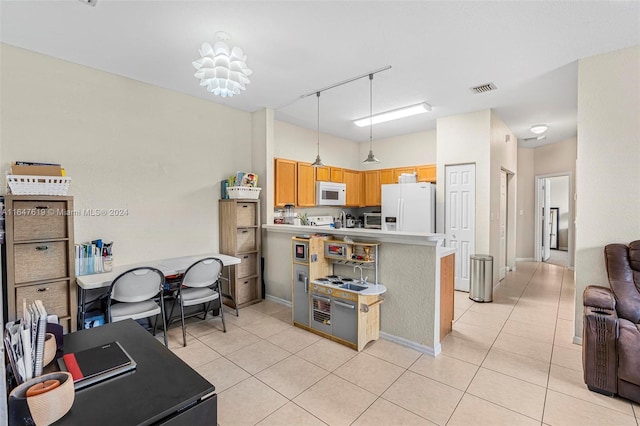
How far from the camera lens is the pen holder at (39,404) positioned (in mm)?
859

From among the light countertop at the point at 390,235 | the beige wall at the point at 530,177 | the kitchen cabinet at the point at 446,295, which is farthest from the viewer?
the beige wall at the point at 530,177

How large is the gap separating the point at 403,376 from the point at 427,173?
4000mm

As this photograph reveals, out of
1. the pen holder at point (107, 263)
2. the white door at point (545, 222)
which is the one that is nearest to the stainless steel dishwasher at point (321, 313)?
the pen holder at point (107, 263)

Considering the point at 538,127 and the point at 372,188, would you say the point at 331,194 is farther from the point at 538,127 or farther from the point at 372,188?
the point at 538,127

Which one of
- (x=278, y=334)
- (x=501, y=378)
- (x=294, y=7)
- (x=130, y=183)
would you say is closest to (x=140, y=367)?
(x=278, y=334)

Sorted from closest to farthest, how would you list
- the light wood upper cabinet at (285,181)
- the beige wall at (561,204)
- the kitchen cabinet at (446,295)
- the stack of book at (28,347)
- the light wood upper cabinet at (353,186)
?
the stack of book at (28,347) → the kitchen cabinet at (446,295) → the light wood upper cabinet at (285,181) → the light wood upper cabinet at (353,186) → the beige wall at (561,204)

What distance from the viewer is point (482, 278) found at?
4.29 m

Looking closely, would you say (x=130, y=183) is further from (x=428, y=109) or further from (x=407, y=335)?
(x=428, y=109)

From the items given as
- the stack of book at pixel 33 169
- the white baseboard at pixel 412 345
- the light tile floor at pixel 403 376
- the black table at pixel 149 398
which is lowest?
the light tile floor at pixel 403 376

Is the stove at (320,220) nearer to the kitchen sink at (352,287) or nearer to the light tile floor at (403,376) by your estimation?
the light tile floor at (403,376)

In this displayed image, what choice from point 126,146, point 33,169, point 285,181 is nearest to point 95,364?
point 33,169

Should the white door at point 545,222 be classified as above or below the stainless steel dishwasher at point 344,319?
above

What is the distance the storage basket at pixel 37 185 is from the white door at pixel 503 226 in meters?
6.23

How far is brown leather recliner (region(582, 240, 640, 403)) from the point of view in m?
2.11
